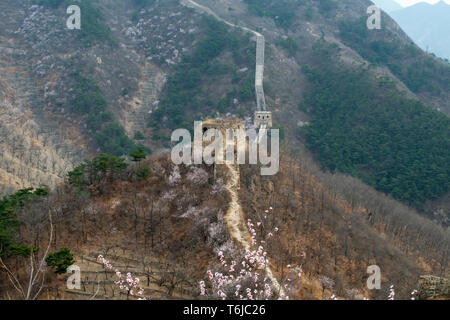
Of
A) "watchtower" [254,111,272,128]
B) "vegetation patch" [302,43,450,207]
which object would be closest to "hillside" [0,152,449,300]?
"vegetation patch" [302,43,450,207]

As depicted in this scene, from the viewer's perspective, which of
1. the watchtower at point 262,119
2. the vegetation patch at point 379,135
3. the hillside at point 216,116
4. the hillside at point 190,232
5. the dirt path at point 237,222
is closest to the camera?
the dirt path at point 237,222

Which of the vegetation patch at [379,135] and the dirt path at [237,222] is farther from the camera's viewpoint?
the vegetation patch at [379,135]

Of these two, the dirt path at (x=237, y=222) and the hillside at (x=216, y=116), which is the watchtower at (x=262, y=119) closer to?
the hillside at (x=216, y=116)

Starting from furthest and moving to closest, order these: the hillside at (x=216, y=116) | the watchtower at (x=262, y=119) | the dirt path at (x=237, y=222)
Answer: the watchtower at (x=262, y=119) < the hillside at (x=216, y=116) < the dirt path at (x=237, y=222)

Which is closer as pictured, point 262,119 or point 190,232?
point 190,232

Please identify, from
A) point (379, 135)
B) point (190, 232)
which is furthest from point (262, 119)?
point (190, 232)

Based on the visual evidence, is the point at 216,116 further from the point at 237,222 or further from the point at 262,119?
the point at 237,222

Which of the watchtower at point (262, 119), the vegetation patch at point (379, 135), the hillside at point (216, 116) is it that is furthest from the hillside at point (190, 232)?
the watchtower at point (262, 119)

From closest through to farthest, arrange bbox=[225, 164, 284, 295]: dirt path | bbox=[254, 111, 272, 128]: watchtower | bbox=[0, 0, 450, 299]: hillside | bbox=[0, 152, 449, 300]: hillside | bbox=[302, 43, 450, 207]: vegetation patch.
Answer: bbox=[225, 164, 284, 295]: dirt path < bbox=[0, 152, 449, 300]: hillside < bbox=[0, 0, 450, 299]: hillside < bbox=[302, 43, 450, 207]: vegetation patch < bbox=[254, 111, 272, 128]: watchtower

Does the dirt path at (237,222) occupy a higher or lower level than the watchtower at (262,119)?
lower

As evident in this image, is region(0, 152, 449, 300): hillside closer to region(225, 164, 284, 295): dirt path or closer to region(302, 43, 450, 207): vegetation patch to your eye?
region(225, 164, 284, 295): dirt path
